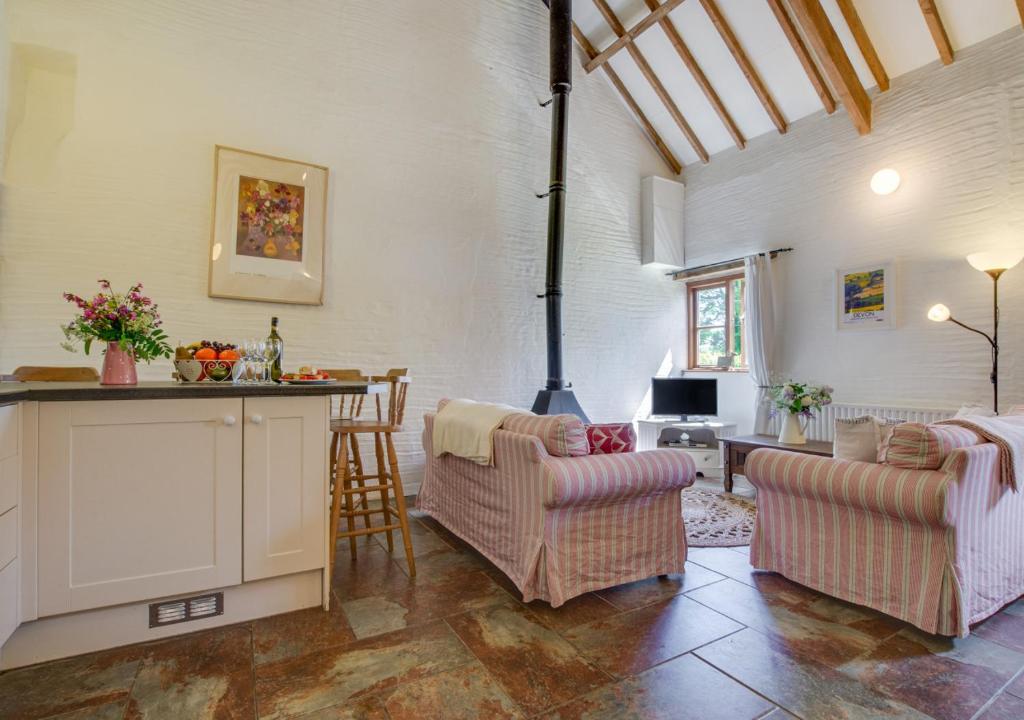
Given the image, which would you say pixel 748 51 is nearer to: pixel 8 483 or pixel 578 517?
pixel 578 517

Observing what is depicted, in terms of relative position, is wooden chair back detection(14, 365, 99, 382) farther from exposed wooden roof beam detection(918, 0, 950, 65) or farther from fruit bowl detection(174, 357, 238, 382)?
exposed wooden roof beam detection(918, 0, 950, 65)

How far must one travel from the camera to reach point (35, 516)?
180 centimetres

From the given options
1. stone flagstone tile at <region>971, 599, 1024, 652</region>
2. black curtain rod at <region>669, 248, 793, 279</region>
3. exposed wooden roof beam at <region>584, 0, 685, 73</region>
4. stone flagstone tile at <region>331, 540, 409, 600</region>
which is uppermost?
exposed wooden roof beam at <region>584, 0, 685, 73</region>

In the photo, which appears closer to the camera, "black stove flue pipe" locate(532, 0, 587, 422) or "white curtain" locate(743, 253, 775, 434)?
"black stove flue pipe" locate(532, 0, 587, 422)

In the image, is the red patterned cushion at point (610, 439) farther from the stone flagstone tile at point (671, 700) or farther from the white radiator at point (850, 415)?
the white radiator at point (850, 415)

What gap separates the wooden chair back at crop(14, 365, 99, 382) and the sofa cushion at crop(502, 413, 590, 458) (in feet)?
6.90

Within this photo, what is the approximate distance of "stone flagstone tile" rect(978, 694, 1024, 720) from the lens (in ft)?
5.34

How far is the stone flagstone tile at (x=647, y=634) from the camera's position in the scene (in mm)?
1940

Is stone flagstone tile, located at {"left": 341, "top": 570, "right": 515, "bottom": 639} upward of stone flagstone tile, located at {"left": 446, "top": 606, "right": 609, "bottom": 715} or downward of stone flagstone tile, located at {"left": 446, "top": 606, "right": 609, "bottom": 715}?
downward

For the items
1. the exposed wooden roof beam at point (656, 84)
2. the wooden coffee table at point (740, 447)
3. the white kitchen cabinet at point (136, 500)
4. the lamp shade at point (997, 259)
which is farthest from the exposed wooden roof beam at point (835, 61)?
the white kitchen cabinet at point (136, 500)

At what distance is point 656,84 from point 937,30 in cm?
233

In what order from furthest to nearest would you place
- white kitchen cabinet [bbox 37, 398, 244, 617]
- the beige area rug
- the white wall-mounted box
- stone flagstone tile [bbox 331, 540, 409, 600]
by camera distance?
the white wall-mounted box < the beige area rug < stone flagstone tile [bbox 331, 540, 409, 600] < white kitchen cabinet [bbox 37, 398, 244, 617]

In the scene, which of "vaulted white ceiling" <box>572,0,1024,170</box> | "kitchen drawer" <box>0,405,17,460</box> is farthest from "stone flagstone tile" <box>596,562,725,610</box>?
"vaulted white ceiling" <box>572,0,1024,170</box>

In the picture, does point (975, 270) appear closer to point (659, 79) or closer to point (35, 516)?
point (659, 79)
